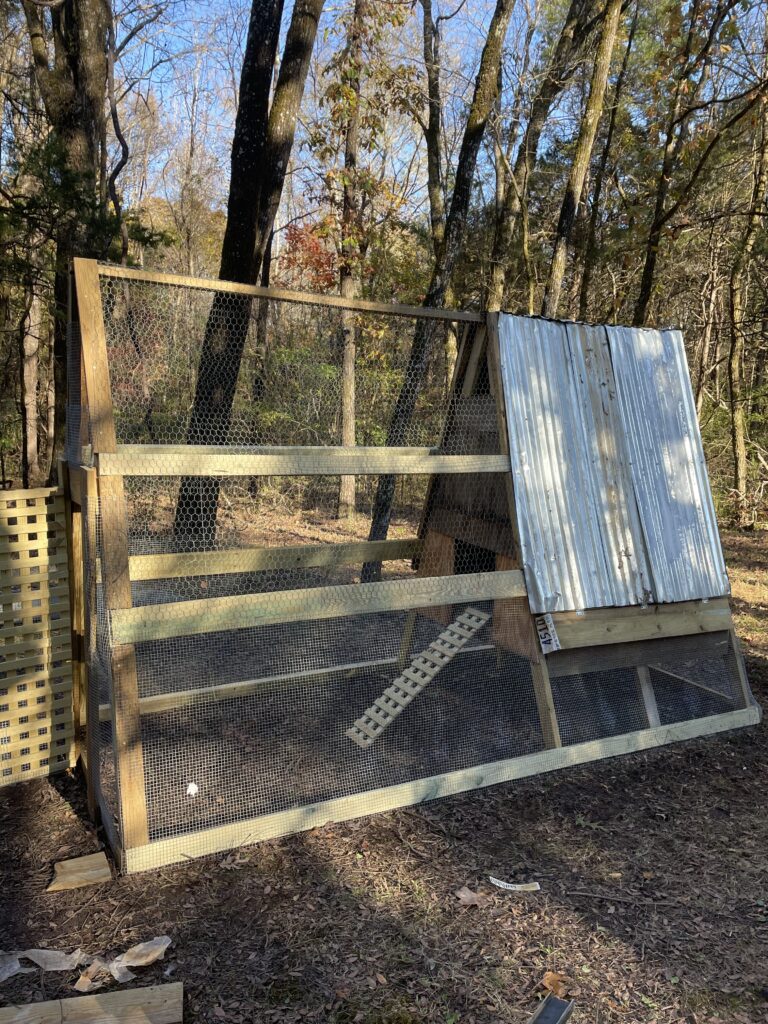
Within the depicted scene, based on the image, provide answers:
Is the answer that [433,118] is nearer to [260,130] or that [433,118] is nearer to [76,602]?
[260,130]

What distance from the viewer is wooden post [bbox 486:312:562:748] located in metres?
3.92

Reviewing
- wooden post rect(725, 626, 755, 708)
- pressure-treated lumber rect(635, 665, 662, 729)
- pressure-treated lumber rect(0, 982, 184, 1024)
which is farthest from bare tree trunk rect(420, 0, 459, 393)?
pressure-treated lumber rect(0, 982, 184, 1024)

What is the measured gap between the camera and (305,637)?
4.19m

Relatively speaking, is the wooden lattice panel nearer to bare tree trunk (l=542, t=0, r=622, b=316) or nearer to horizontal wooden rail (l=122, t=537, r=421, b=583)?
horizontal wooden rail (l=122, t=537, r=421, b=583)

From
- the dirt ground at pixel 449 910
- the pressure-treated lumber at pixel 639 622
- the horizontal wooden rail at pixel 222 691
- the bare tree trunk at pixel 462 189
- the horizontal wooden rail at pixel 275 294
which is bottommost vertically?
the dirt ground at pixel 449 910

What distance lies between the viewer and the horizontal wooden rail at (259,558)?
3465 mm

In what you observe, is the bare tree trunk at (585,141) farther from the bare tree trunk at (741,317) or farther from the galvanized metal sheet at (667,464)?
the galvanized metal sheet at (667,464)

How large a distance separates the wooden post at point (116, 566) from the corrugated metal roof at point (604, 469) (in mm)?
2145

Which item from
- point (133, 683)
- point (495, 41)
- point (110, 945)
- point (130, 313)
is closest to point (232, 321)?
point (130, 313)

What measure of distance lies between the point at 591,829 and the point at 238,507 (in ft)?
13.3

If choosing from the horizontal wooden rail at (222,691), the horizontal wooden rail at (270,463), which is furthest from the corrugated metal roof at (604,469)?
the horizontal wooden rail at (222,691)

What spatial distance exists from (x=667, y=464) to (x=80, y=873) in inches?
155

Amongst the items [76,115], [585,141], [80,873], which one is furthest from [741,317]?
[80,873]

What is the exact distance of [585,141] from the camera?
7629 millimetres
